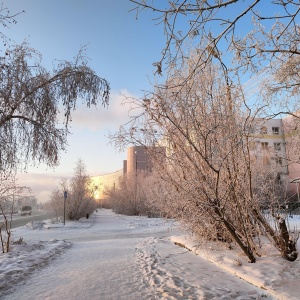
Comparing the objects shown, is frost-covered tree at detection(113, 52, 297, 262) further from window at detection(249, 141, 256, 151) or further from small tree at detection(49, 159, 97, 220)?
small tree at detection(49, 159, 97, 220)

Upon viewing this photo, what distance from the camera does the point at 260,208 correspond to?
25.0 ft

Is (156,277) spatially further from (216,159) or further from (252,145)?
(252,145)

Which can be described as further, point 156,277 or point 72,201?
point 72,201

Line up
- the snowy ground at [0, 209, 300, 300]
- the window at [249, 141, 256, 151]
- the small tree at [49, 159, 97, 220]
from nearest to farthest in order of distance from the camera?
the snowy ground at [0, 209, 300, 300]
the window at [249, 141, 256, 151]
the small tree at [49, 159, 97, 220]

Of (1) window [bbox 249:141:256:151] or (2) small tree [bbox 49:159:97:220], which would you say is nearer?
(1) window [bbox 249:141:256:151]

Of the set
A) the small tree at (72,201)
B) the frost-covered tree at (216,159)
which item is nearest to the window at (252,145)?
the frost-covered tree at (216,159)

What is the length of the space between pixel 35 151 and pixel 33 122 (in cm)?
56

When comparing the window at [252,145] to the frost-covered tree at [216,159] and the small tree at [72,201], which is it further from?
the small tree at [72,201]

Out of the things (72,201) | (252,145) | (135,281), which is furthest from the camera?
(72,201)

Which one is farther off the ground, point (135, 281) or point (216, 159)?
point (216, 159)

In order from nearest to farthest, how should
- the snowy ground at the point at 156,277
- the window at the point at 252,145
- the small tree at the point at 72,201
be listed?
the snowy ground at the point at 156,277, the window at the point at 252,145, the small tree at the point at 72,201

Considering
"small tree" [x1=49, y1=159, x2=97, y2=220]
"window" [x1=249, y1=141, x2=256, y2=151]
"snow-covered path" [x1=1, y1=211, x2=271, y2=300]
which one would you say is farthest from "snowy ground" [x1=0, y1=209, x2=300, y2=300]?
"small tree" [x1=49, y1=159, x2=97, y2=220]

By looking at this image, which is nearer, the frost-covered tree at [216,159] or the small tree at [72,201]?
the frost-covered tree at [216,159]

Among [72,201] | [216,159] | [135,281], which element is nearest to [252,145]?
[216,159]
